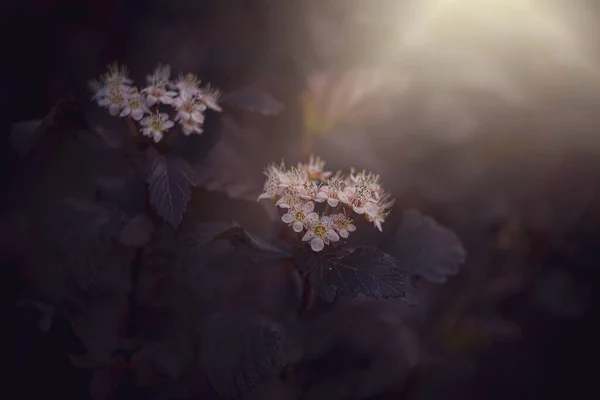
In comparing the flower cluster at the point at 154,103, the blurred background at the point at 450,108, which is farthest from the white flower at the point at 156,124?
the blurred background at the point at 450,108

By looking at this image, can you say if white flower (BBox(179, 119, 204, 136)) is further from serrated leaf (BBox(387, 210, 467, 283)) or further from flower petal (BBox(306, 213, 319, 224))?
serrated leaf (BBox(387, 210, 467, 283))

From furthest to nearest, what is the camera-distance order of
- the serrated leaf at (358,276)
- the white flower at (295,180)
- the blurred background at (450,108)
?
the blurred background at (450,108), the white flower at (295,180), the serrated leaf at (358,276)

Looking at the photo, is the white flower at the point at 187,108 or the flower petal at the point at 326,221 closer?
the flower petal at the point at 326,221

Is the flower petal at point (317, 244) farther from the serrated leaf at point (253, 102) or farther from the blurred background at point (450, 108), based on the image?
the blurred background at point (450, 108)

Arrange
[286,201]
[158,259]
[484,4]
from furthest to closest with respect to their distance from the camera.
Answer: [484,4], [158,259], [286,201]

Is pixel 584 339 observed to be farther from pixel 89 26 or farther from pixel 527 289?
pixel 89 26

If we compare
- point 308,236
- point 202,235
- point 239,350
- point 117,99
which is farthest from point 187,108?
point 239,350

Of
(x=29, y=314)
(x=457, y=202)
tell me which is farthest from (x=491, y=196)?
(x=29, y=314)
